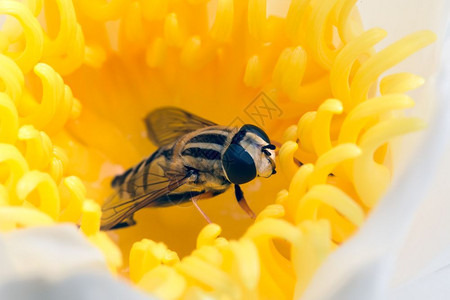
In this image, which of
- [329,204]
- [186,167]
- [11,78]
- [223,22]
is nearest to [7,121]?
[11,78]

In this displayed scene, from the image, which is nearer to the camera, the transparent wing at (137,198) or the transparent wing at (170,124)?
the transparent wing at (137,198)

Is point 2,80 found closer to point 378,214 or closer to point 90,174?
point 90,174

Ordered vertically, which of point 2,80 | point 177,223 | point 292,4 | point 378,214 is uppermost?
point 2,80

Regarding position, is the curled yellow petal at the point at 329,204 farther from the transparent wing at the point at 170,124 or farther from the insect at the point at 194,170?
the transparent wing at the point at 170,124

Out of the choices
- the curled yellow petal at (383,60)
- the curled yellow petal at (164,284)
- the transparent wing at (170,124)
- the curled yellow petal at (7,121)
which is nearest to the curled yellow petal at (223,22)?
the transparent wing at (170,124)

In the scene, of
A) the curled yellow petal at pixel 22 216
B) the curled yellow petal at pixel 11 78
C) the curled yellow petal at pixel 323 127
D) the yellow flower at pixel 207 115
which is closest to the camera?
the curled yellow petal at pixel 22 216

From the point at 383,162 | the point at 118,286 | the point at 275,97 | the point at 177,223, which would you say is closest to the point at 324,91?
the point at 275,97

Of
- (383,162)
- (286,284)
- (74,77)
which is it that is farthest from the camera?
(74,77)

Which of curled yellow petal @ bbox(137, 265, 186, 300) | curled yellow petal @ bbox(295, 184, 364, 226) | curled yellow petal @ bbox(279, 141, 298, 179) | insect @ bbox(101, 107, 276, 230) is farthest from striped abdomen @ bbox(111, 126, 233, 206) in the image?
curled yellow petal @ bbox(137, 265, 186, 300)

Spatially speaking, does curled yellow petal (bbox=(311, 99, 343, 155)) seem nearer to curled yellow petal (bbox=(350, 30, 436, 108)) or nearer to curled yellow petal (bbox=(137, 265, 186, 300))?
curled yellow petal (bbox=(350, 30, 436, 108))
